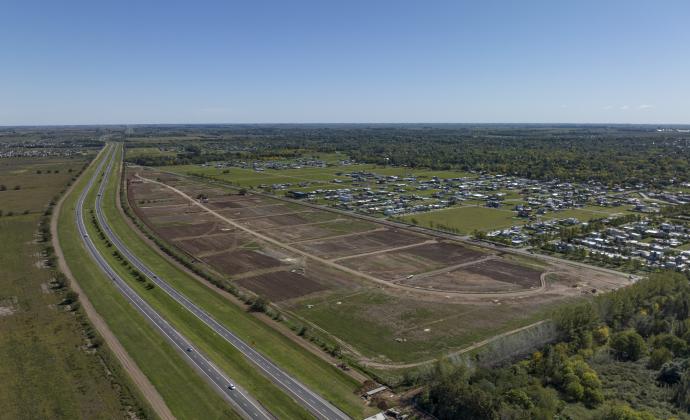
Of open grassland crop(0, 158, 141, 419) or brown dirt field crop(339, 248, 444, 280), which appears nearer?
open grassland crop(0, 158, 141, 419)

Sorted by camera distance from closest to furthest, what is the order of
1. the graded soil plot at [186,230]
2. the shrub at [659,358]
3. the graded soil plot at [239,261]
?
the shrub at [659,358] → the graded soil plot at [239,261] → the graded soil plot at [186,230]

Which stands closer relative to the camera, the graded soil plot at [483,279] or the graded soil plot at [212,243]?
the graded soil plot at [483,279]

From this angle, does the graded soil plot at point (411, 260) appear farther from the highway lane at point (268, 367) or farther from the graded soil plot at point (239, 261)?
the highway lane at point (268, 367)

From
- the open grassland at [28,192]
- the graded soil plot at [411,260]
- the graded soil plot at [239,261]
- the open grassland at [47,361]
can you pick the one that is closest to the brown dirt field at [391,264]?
the graded soil plot at [411,260]

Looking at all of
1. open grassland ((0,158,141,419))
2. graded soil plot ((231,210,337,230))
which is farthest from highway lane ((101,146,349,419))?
graded soil plot ((231,210,337,230))

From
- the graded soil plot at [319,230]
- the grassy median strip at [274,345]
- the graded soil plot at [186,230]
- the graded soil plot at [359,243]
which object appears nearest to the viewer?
the grassy median strip at [274,345]

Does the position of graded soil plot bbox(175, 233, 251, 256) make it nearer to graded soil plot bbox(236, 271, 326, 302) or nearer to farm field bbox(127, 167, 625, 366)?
farm field bbox(127, 167, 625, 366)
